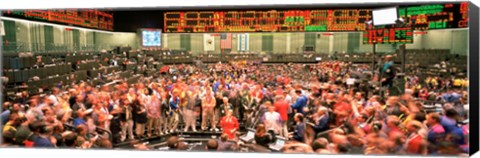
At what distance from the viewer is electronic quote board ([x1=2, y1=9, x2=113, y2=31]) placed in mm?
11508

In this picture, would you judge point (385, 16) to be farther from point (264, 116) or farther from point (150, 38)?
point (150, 38)

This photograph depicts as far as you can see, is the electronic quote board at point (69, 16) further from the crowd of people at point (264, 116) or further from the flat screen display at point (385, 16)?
the flat screen display at point (385, 16)

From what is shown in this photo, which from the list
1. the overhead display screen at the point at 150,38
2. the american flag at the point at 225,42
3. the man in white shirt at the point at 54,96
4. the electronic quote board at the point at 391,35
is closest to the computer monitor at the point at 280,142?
the electronic quote board at the point at 391,35

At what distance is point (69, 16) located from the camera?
49.1ft

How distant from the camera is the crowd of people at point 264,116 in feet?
30.7

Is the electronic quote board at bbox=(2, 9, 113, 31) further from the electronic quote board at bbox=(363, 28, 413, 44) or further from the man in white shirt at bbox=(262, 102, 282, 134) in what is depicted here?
the electronic quote board at bbox=(363, 28, 413, 44)

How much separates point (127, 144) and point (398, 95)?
7704 millimetres

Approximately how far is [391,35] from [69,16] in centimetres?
1072

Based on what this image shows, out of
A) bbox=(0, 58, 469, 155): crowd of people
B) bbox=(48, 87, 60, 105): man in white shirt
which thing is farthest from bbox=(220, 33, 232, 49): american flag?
bbox=(48, 87, 60, 105): man in white shirt

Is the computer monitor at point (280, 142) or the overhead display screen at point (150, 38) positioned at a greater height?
the overhead display screen at point (150, 38)

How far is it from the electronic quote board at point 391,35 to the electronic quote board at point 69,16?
8.47m

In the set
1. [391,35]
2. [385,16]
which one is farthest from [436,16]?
[385,16]

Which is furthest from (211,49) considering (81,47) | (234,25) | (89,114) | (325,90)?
(89,114)

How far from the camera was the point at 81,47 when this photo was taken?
24.1 metres
